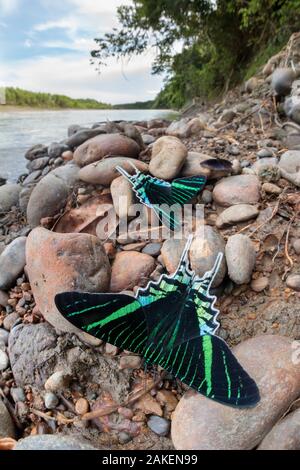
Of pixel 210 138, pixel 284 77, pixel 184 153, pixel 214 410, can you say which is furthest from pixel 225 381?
pixel 284 77

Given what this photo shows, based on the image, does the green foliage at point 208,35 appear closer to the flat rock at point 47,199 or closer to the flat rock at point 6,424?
the flat rock at point 47,199

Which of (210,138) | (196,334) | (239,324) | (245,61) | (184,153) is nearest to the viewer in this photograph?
(196,334)

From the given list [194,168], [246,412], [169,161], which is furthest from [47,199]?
[246,412]

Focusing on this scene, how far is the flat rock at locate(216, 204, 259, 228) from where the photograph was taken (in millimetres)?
1639

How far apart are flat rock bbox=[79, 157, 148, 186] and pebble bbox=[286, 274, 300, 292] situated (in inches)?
33.0

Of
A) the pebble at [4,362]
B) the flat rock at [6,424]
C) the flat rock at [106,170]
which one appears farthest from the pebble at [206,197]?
the flat rock at [6,424]

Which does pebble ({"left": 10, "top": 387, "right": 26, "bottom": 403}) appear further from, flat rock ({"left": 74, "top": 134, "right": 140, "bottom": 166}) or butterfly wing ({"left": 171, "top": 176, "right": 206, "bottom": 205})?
flat rock ({"left": 74, "top": 134, "right": 140, "bottom": 166})

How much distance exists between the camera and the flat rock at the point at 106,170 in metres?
Result: 1.84

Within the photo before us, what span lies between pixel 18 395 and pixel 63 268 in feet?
1.53

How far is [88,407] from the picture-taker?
4.17 ft

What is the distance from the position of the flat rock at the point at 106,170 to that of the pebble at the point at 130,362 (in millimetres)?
887

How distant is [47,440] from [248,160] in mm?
1617

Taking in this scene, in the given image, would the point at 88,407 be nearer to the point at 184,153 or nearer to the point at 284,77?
the point at 184,153

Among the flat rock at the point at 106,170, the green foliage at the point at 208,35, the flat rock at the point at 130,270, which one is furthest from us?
the green foliage at the point at 208,35
